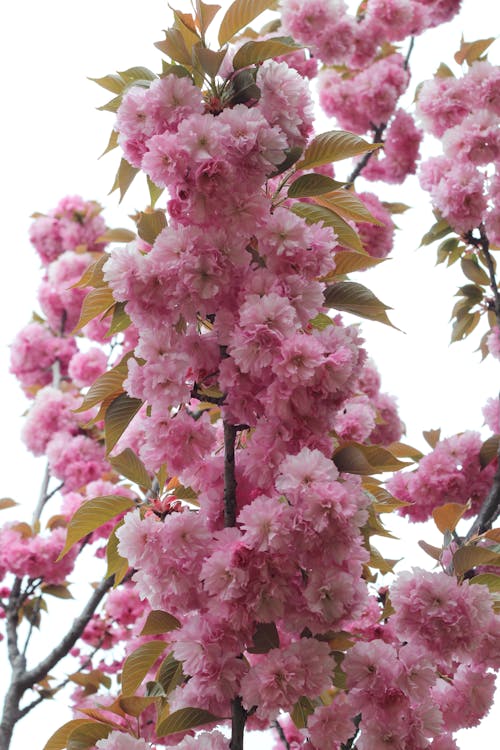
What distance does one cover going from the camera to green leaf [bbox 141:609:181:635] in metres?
1.12

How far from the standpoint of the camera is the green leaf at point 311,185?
1.21m

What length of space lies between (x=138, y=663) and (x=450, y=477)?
1.37 metres

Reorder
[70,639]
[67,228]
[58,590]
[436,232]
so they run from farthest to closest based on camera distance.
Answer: [67,228], [58,590], [436,232], [70,639]

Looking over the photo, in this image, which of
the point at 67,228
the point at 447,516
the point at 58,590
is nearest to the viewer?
the point at 447,516

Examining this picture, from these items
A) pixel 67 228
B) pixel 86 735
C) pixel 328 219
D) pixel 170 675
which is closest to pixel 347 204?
pixel 328 219

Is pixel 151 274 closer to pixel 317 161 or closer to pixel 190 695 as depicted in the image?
pixel 317 161

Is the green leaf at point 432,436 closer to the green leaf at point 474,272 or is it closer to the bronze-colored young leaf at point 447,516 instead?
the green leaf at point 474,272

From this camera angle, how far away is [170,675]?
114 centimetres

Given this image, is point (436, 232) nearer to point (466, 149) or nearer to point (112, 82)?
point (466, 149)

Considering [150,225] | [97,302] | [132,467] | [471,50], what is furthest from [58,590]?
[471,50]

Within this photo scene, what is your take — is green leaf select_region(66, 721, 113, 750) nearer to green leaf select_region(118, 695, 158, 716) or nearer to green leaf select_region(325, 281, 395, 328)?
green leaf select_region(118, 695, 158, 716)

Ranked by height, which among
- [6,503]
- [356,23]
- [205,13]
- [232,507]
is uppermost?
[356,23]

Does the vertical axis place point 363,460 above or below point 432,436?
below

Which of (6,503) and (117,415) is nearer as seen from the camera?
(117,415)
